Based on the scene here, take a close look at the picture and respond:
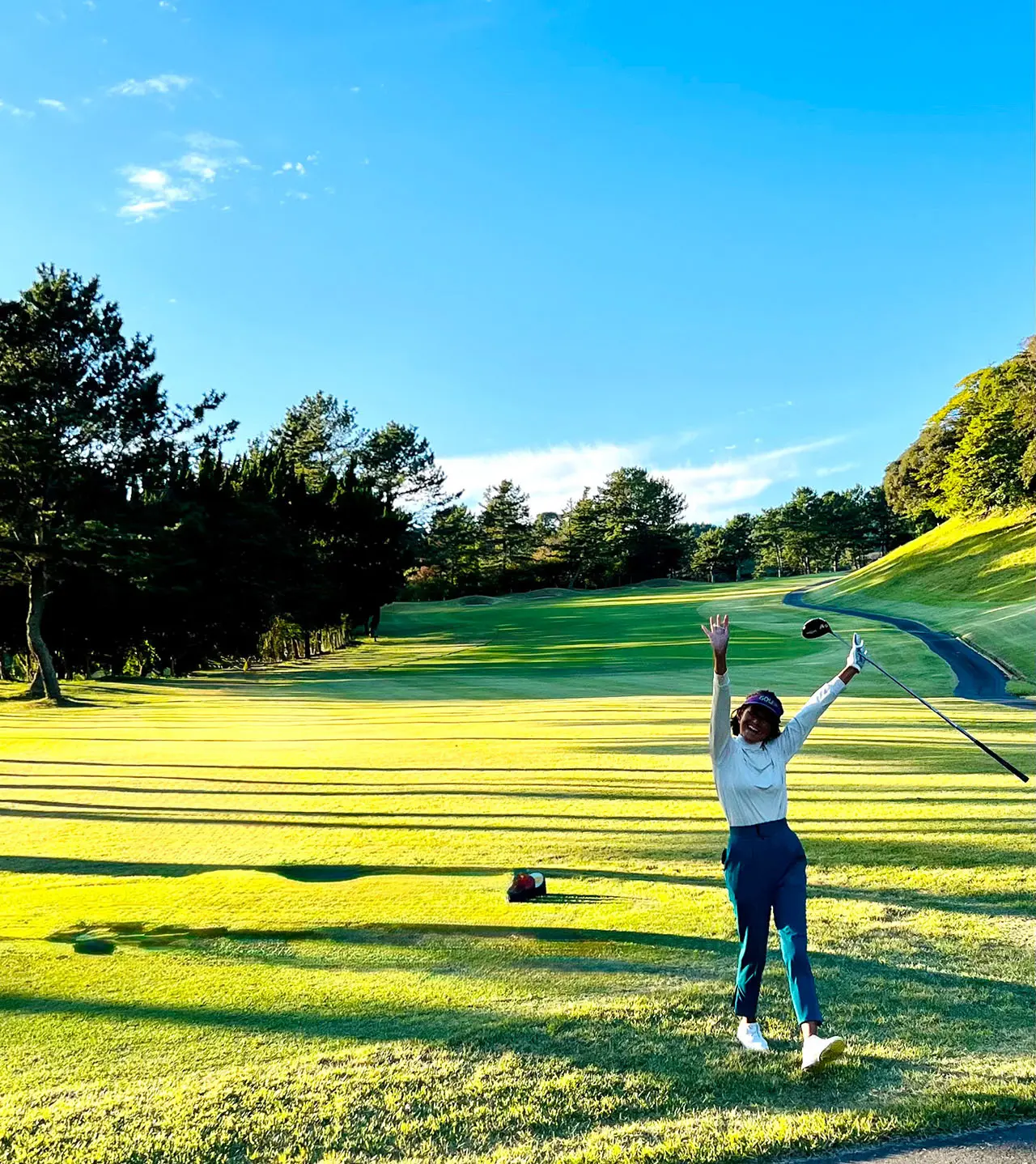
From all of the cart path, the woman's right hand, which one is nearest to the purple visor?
the woman's right hand

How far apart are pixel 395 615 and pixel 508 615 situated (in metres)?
13.1

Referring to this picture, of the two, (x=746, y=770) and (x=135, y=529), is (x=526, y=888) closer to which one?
(x=746, y=770)

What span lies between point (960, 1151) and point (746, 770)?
193 centimetres

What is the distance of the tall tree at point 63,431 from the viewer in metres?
29.6

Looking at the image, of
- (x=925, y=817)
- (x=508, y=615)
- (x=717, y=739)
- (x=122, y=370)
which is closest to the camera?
(x=717, y=739)

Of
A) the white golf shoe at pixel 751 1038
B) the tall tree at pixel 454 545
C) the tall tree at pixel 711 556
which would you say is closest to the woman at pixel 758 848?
the white golf shoe at pixel 751 1038

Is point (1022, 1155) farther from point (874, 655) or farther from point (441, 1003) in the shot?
point (874, 655)

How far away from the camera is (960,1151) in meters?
3.63

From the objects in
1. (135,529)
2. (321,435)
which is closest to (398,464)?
(321,435)

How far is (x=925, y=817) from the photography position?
373 inches

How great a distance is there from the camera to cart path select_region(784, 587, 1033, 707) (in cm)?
2594

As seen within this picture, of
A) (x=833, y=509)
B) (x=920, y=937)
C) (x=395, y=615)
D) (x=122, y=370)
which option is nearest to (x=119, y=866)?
(x=920, y=937)

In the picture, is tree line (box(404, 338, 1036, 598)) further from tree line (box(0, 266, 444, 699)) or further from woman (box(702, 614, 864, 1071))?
woman (box(702, 614, 864, 1071))

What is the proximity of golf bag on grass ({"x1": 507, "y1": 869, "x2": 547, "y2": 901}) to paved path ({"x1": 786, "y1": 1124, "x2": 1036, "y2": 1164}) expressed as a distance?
351 cm
